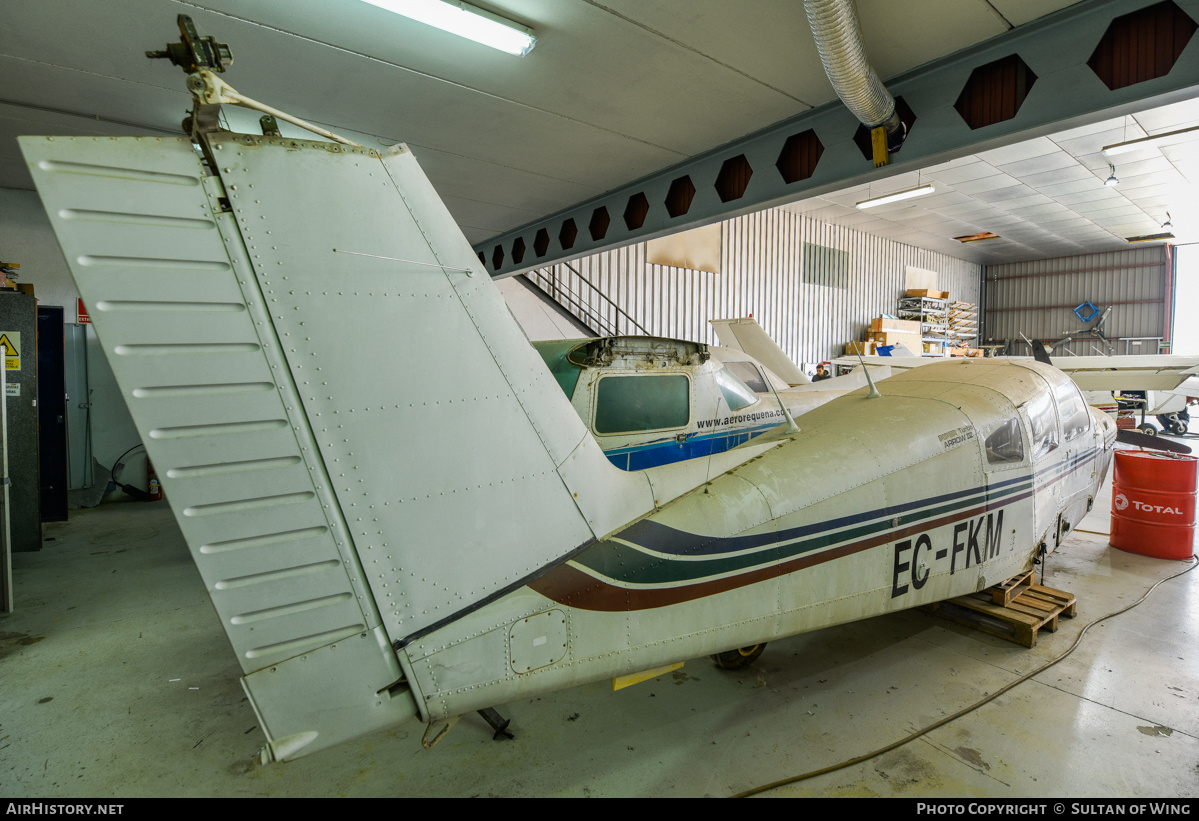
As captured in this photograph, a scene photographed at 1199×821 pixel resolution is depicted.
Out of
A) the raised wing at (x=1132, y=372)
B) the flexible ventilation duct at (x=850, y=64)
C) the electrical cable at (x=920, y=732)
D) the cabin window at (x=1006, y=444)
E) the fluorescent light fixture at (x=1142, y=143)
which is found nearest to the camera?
the electrical cable at (x=920, y=732)

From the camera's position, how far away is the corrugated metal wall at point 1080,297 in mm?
22750

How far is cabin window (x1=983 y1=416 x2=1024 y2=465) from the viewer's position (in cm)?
344

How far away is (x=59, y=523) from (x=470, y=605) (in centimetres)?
880

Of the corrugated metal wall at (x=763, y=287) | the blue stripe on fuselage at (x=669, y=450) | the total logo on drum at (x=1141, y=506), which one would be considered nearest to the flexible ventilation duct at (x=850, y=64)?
the blue stripe on fuselage at (x=669, y=450)

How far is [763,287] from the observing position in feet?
51.3

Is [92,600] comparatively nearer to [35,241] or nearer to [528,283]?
[35,241]

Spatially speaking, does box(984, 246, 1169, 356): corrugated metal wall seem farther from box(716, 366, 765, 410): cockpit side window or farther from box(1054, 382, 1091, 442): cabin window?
box(716, 366, 765, 410): cockpit side window

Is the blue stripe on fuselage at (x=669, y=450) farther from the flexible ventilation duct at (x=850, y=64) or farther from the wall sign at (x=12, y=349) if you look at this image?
the wall sign at (x=12, y=349)

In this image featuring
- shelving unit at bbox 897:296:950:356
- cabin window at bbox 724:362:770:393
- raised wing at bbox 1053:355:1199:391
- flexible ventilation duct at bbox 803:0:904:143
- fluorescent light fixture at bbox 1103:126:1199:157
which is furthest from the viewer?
shelving unit at bbox 897:296:950:356

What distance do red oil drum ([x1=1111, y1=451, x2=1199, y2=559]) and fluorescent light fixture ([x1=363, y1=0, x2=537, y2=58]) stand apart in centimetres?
721

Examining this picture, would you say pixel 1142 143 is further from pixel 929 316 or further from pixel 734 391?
pixel 734 391

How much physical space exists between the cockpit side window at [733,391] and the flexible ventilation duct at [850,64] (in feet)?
7.75

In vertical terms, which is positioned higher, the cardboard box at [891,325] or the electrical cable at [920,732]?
→ the cardboard box at [891,325]

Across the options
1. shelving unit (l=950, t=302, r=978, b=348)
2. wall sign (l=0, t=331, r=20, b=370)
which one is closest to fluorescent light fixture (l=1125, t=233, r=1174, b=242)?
shelving unit (l=950, t=302, r=978, b=348)
